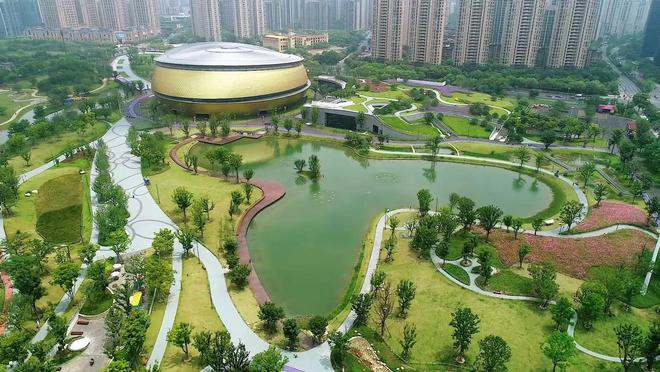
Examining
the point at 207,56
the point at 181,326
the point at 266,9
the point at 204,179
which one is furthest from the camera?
the point at 266,9

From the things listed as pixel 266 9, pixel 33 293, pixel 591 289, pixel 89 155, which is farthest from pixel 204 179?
pixel 266 9

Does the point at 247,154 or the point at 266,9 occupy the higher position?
the point at 266,9

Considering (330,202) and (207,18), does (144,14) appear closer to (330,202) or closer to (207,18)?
(207,18)

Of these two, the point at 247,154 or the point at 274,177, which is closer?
the point at 274,177

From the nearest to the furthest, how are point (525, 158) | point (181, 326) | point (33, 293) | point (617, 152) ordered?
point (181, 326) → point (33, 293) → point (525, 158) → point (617, 152)

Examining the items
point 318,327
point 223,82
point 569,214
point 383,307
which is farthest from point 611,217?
point 223,82

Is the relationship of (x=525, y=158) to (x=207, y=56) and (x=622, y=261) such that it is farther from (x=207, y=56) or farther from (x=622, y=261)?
(x=207, y=56)
